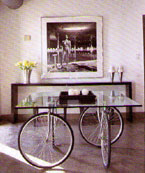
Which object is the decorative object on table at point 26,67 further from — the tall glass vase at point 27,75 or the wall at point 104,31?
the wall at point 104,31

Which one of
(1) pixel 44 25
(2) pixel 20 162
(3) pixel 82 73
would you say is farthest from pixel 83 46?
(2) pixel 20 162

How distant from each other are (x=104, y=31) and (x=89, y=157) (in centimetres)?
294

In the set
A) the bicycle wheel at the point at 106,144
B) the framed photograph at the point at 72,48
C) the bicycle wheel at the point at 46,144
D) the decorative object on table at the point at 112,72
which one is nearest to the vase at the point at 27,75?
the framed photograph at the point at 72,48

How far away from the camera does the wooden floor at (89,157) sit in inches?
91.2

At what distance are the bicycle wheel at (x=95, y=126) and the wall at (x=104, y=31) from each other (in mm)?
944

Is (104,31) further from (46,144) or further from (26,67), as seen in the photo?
(46,144)

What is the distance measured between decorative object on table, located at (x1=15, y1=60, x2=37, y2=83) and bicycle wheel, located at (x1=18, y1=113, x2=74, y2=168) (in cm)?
108

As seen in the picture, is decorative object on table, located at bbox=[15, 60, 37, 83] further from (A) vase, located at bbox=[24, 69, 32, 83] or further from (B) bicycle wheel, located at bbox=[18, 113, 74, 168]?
(B) bicycle wheel, located at bbox=[18, 113, 74, 168]

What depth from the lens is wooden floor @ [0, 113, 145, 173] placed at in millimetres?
2316

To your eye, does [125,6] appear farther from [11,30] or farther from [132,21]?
[11,30]

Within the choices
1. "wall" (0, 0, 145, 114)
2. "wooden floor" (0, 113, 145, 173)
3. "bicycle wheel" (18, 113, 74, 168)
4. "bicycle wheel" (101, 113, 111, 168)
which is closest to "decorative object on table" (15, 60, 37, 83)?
"wall" (0, 0, 145, 114)

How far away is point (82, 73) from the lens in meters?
4.77

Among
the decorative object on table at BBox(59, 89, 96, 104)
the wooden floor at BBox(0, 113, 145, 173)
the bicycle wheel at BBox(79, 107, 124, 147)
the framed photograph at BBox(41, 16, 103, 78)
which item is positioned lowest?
the wooden floor at BBox(0, 113, 145, 173)

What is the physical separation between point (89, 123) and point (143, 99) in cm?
136
